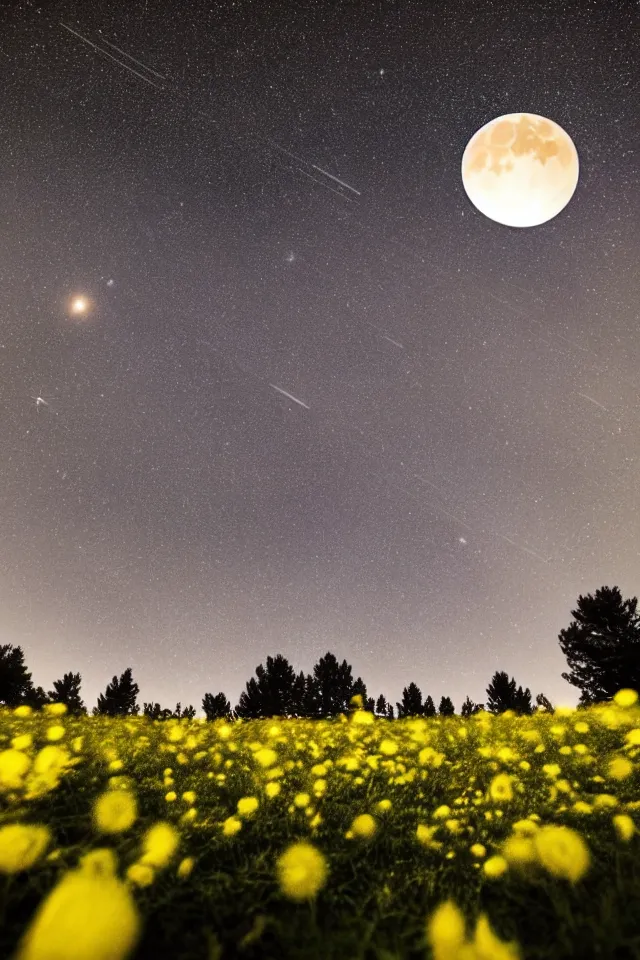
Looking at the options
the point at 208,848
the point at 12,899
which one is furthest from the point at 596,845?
the point at 12,899

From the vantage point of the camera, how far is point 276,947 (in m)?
2.45

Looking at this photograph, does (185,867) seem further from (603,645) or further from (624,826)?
(603,645)

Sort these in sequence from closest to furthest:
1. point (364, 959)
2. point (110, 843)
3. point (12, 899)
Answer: point (364, 959), point (12, 899), point (110, 843)

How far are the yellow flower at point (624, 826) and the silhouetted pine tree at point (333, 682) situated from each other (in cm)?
4763

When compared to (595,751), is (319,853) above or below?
below

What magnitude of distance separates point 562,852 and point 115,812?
11.6ft

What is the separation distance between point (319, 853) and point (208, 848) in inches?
32.0

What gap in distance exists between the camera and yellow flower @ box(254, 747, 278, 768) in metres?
5.56

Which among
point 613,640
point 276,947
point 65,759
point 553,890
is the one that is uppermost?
point 613,640

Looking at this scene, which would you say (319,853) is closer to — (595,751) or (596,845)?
(596,845)

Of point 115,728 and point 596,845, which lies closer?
point 596,845

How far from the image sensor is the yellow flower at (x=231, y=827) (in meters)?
3.60

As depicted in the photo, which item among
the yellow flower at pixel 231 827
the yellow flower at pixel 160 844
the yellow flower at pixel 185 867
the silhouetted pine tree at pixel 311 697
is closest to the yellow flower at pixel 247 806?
the yellow flower at pixel 231 827

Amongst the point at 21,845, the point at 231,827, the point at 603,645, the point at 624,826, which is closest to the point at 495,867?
the point at 624,826
